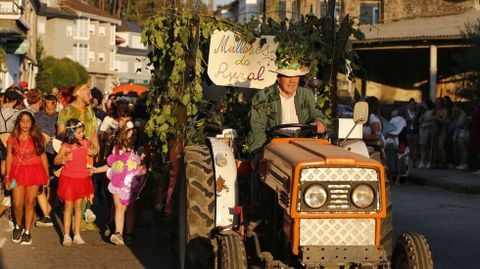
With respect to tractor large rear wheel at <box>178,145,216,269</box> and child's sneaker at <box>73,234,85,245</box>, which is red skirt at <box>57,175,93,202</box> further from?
tractor large rear wheel at <box>178,145,216,269</box>

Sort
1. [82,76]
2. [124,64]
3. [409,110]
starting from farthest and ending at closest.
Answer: [124,64]
[82,76]
[409,110]

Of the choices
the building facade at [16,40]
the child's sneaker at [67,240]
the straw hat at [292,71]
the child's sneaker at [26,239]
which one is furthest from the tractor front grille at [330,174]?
the building facade at [16,40]

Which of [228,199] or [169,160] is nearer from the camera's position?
[228,199]

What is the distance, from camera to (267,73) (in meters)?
11.1

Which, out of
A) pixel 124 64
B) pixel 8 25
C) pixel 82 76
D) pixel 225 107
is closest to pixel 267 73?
pixel 225 107

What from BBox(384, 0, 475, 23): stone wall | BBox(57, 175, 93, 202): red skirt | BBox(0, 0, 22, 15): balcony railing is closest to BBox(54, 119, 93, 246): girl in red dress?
BBox(57, 175, 93, 202): red skirt

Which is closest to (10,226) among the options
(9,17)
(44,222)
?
(44,222)

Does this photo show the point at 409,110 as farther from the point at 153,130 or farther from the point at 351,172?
the point at 351,172

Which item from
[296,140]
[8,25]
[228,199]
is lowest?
[228,199]

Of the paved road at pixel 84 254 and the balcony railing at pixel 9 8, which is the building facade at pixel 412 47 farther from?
the paved road at pixel 84 254

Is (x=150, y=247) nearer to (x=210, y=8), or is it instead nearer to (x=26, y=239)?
(x=26, y=239)

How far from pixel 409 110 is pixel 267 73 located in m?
14.9

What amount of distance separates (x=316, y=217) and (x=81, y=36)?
8676cm

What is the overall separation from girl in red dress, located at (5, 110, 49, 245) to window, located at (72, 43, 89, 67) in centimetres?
7914
